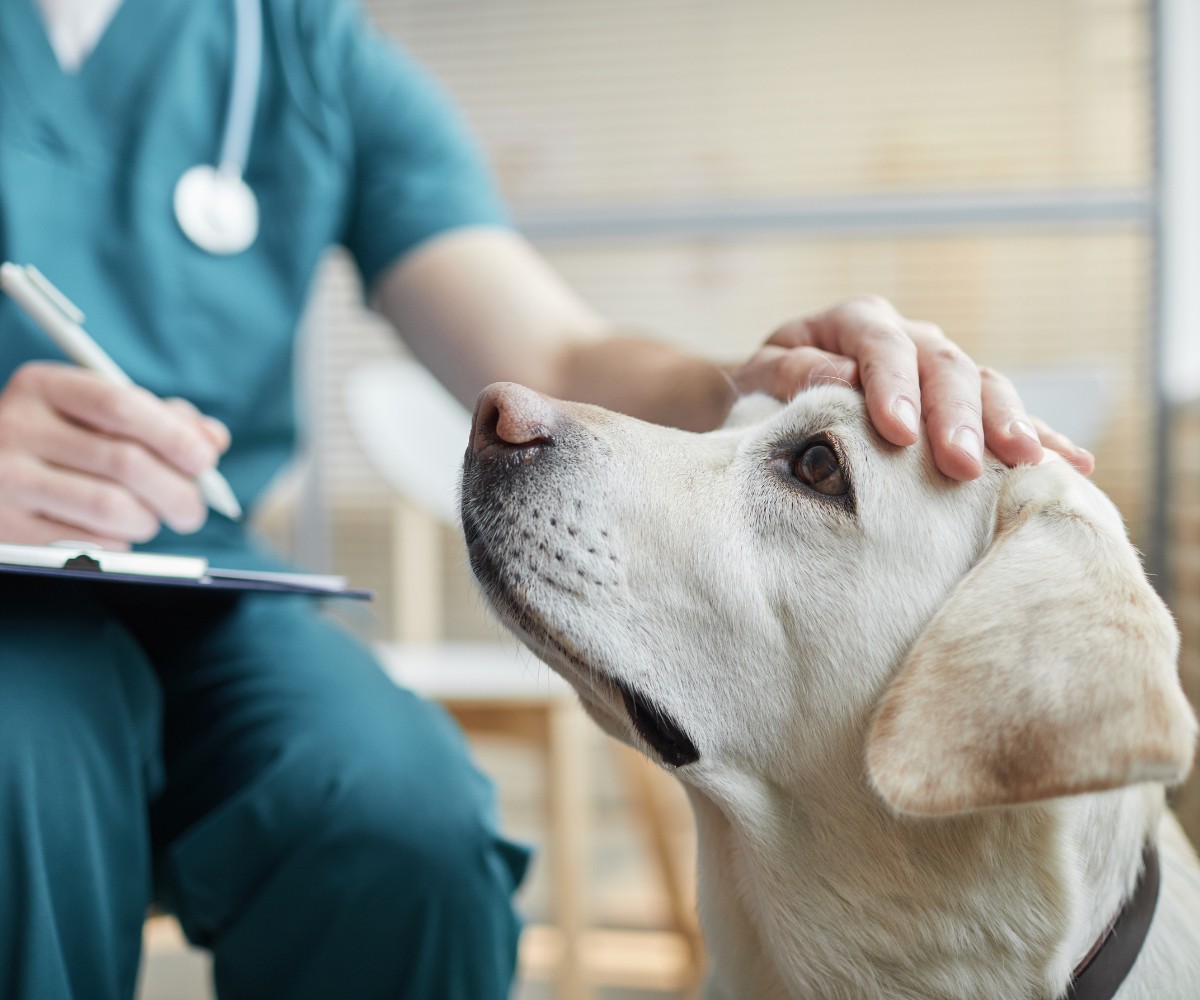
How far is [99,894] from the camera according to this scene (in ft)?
2.43

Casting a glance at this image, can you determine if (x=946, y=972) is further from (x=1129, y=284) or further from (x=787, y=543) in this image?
(x=1129, y=284)

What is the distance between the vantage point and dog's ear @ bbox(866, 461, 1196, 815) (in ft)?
1.77

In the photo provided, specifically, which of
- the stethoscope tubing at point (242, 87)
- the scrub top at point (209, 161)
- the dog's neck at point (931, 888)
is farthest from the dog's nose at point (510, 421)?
the stethoscope tubing at point (242, 87)

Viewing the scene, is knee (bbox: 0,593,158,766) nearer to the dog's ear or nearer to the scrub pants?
the scrub pants

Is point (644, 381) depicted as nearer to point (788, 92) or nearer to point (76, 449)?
point (76, 449)

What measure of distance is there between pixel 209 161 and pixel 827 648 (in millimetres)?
811

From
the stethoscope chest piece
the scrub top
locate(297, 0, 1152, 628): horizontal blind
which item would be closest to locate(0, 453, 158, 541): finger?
the scrub top

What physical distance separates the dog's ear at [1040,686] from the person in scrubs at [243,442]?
89 millimetres

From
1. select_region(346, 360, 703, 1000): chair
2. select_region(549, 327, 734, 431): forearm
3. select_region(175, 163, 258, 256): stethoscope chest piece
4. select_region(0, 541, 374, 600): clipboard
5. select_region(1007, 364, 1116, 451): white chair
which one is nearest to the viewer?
select_region(0, 541, 374, 600): clipboard

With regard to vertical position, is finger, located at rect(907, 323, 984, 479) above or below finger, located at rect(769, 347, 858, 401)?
below

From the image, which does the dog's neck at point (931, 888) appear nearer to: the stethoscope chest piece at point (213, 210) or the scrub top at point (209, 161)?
the scrub top at point (209, 161)

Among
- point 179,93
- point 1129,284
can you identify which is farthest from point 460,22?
point 179,93

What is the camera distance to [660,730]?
0.71 metres

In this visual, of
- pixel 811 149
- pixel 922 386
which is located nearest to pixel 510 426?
pixel 922 386
